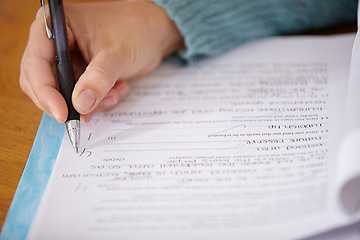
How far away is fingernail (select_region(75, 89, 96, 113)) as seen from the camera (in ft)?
1.27

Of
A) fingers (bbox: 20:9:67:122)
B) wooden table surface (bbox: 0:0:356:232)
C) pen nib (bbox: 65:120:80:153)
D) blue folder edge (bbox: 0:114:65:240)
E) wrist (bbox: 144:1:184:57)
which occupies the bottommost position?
wooden table surface (bbox: 0:0:356:232)

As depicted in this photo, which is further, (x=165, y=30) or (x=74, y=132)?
(x=165, y=30)

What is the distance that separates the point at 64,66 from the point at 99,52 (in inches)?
1.8

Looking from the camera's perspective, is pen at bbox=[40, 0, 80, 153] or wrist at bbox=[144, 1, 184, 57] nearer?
pen at bbox=[40, 0, 80, 153]

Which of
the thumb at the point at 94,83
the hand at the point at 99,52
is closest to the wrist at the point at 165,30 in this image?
the hand at the point at 99,52

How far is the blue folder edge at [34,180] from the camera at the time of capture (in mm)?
331

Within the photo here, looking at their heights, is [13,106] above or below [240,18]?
below

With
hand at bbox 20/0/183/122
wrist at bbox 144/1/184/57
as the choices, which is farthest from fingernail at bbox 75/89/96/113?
wrist at bbox 144/1/184/57

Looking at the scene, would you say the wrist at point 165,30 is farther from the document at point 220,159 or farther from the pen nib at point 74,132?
the pen nib at point 74,132

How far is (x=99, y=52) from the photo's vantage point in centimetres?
43

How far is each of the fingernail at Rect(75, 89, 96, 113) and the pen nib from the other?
0.02 meters

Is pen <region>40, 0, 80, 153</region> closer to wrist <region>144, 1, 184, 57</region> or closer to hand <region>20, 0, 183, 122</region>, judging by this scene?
hand <region>20, 0, 183, 122</region>

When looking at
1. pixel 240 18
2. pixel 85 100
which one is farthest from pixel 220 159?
pixel 240 18

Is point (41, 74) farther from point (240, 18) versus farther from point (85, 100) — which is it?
point (240, 18)
